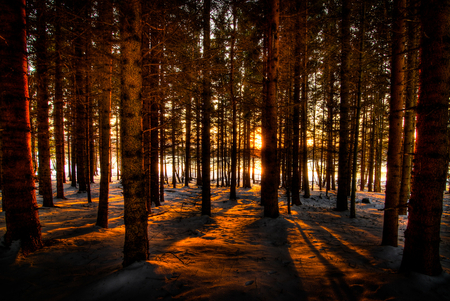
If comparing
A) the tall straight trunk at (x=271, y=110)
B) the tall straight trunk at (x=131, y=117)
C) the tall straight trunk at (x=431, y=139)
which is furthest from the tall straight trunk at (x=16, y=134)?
the tall straight trunk at (x=431, y=139)

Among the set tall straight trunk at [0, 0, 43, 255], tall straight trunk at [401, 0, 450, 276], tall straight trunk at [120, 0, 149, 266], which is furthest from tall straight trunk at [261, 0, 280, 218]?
tall straight trunk at [0, 0, 43, 255]

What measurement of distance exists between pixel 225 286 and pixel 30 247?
450cm

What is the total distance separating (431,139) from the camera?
3.24 metres

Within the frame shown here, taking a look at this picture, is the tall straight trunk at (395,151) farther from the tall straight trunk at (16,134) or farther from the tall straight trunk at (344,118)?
the tall straight trunk at (16,134)

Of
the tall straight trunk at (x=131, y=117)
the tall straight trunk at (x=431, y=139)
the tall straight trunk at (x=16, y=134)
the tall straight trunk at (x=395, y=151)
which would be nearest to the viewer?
the tall straight trunk at (x=431, y=139)

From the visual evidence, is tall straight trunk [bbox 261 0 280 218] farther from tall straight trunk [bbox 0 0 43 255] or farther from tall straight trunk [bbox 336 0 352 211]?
tall straight trunk [bbox 0 0 43 255]

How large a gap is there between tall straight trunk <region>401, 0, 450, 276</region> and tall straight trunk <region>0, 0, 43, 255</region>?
799cm

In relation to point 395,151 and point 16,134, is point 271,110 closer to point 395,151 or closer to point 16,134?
point 395,151

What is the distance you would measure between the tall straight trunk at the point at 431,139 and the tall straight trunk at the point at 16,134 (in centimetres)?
799

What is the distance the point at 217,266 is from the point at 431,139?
4828mm

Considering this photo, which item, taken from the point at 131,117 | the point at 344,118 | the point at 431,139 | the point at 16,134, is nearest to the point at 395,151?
the point at 431,139

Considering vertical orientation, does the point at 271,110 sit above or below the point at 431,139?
above

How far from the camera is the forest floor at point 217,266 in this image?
3018 millimetres

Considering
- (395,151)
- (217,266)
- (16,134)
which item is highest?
(16,134)
